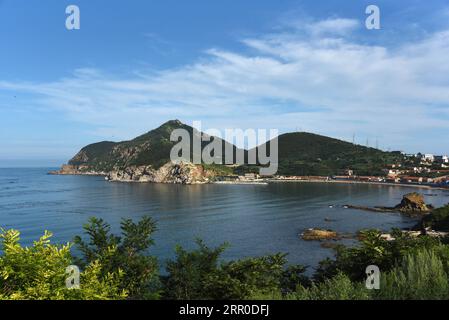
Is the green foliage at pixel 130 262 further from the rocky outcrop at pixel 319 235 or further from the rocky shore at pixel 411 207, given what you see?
the rocky shore at pixel 411 207

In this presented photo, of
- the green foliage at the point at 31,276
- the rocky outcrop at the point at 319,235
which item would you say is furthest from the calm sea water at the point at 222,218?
the green foliage at the point at 31,276

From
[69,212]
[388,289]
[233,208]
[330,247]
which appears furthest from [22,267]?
[233,208]

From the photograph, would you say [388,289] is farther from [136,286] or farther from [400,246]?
[400,246]

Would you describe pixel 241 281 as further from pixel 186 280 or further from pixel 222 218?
pixel 222 218

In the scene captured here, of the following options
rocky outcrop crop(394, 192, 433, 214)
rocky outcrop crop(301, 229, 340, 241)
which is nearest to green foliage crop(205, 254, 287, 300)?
rocky outcrop crop(301, 229, 340, 241)

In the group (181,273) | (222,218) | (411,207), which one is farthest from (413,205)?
(181,273)

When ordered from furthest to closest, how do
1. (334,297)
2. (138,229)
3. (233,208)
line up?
1. (233,208)
2. (138,229)
3. (334,297)

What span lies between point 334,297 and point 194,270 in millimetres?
9891

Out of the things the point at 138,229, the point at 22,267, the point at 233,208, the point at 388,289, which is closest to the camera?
the point at 22,267

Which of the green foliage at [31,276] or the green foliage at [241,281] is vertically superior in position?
the green foliage at [31,276]

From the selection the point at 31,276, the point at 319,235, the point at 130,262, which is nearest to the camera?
the point at 31,276

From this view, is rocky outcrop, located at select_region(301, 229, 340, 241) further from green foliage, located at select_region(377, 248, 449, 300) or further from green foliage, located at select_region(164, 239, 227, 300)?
green foliage, located at select_region(377, 248, 449, 300)
